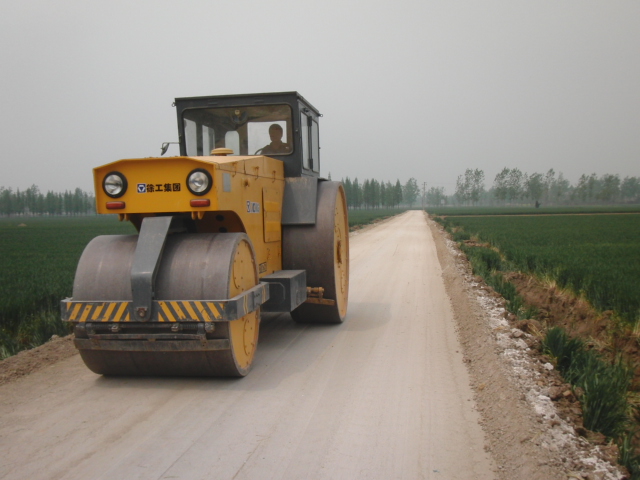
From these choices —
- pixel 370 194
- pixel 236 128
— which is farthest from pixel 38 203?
pixel 236 128

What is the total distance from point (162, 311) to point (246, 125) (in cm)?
324

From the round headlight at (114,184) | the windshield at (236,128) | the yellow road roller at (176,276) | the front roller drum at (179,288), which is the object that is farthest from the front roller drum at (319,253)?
the round headlight at (114,184)

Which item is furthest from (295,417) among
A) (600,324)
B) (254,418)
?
(600,324)

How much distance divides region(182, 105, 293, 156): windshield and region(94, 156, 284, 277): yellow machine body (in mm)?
1106

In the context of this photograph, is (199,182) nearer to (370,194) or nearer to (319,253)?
(319,253)

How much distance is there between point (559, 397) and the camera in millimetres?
4270

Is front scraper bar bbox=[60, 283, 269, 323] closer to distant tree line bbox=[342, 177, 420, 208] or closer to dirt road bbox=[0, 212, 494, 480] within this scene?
dirt road bbox=[0, 212, 494, 480]

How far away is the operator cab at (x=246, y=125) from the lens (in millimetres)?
6766

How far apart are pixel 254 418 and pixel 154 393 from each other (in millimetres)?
1091

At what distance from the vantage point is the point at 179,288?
4539mm

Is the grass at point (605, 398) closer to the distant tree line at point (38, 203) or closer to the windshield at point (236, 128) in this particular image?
the windshield at point (236, 128)

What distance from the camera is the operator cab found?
6.77 m

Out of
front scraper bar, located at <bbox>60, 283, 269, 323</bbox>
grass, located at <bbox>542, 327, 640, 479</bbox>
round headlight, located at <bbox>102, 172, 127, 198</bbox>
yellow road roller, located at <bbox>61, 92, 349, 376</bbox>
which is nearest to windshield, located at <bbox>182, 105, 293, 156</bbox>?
yellow road roller, located at <bbox>61, 92, 349, 376</bbox>

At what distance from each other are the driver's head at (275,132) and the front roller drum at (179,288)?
238 cm
